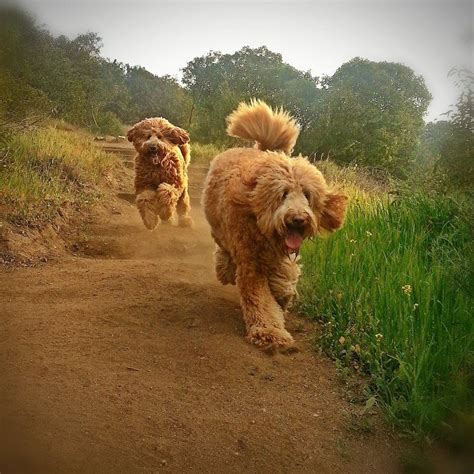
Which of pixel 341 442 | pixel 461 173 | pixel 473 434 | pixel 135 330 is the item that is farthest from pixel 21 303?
pixel 473 434

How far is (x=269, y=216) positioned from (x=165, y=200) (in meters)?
3.25

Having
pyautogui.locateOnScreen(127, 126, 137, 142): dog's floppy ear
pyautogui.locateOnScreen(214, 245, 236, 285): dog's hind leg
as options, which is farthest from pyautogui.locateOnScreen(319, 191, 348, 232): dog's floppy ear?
pyautogui.locateOnScreen(127, 126, 137, 142): dog's floppy ear

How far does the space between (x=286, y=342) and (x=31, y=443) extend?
238cm

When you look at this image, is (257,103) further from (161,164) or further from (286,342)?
(161,164)

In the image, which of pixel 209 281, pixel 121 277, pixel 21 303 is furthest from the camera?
pixel 209 281

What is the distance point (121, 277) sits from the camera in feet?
13.7

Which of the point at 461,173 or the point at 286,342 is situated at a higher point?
the point at 461,173

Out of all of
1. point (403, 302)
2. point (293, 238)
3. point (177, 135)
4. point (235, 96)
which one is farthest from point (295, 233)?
point (177, 135)

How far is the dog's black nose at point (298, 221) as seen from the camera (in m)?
3.20

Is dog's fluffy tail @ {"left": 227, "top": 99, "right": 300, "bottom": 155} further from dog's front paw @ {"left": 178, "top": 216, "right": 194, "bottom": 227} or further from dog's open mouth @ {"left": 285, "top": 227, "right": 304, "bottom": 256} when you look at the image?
dog's front paw @ {"left": 178, "top": 216, "right": 194, "bottom": 227}

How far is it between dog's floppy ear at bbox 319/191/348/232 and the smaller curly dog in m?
3.17

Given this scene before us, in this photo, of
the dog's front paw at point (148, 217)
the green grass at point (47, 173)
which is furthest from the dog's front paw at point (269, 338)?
the dog's front paw at point (148, 217)

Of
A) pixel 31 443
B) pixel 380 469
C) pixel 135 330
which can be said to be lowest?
pixel 135 330

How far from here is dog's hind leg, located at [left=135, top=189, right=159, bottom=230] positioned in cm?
636
